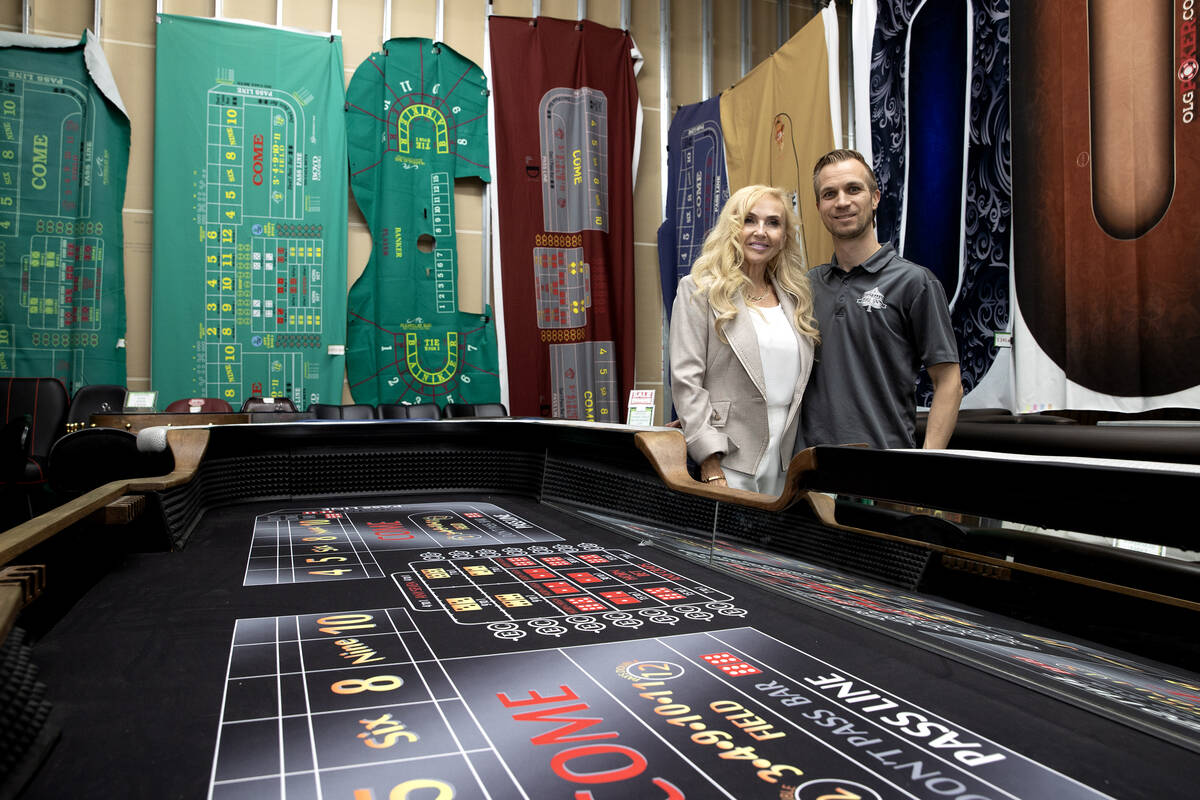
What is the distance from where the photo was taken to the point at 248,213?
477cm

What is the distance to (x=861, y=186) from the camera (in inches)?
74.9

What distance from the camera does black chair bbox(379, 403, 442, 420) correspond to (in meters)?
4.77

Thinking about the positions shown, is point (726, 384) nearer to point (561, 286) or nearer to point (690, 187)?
point (561, 286)

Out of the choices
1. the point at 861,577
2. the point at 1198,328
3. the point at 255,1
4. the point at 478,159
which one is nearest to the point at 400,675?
the point at 861,577

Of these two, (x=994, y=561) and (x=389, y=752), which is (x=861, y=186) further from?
(x=389, y=752)

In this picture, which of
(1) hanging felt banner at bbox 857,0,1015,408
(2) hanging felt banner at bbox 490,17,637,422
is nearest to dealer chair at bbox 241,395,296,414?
(2) hanging felt banner at bbox 490,17,637,422

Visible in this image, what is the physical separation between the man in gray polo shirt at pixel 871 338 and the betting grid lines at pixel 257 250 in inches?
148

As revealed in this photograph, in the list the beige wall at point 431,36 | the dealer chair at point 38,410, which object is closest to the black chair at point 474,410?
the beige wall at point 431,36

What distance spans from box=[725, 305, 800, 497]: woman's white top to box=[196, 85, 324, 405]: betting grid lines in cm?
365

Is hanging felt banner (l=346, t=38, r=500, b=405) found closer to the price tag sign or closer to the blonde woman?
the price tag sign

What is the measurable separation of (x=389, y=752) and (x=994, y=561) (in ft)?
2.38

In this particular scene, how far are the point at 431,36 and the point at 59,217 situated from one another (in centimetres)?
259

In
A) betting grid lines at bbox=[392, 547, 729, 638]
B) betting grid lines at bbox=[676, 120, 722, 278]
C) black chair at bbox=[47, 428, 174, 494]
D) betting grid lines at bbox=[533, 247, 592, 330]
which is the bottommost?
betting grid lines at bbox=[392, 547, 729, 638]

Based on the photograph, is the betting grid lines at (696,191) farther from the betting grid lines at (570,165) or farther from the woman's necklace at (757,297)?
the woman's necklace at (757,297)
